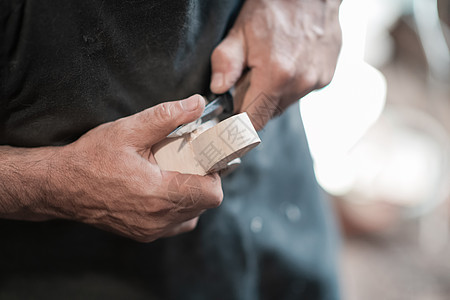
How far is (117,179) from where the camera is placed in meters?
0.39

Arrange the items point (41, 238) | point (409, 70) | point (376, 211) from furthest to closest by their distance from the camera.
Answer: point (409, 70)
point (376, 211)
point (41, 238)

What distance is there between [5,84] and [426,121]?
141 cm

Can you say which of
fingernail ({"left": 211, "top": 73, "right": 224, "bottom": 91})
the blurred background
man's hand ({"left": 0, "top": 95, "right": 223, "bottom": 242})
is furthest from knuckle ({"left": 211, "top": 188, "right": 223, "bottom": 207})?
the blurred background

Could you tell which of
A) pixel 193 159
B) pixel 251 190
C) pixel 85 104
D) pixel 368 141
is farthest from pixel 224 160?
pixel 368 141

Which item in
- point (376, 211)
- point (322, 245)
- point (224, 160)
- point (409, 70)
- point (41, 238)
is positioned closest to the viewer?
point (224, 160)

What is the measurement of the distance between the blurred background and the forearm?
86 cm

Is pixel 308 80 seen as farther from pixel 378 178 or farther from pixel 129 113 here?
pixel 378 178

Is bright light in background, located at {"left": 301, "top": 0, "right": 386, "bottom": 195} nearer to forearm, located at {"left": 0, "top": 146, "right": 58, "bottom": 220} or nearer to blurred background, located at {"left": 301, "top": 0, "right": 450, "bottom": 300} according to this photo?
blurred background, located at {"left": 301, "top": 0, "right": 450, "bottom": 300}

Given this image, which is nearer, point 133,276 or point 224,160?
point 224,160

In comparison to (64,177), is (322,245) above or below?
below

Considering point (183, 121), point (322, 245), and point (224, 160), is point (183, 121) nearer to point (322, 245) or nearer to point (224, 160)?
point (224, 160)

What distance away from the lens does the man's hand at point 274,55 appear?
1.52 feet

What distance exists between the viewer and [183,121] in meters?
0.38

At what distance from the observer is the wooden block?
1.16ft
